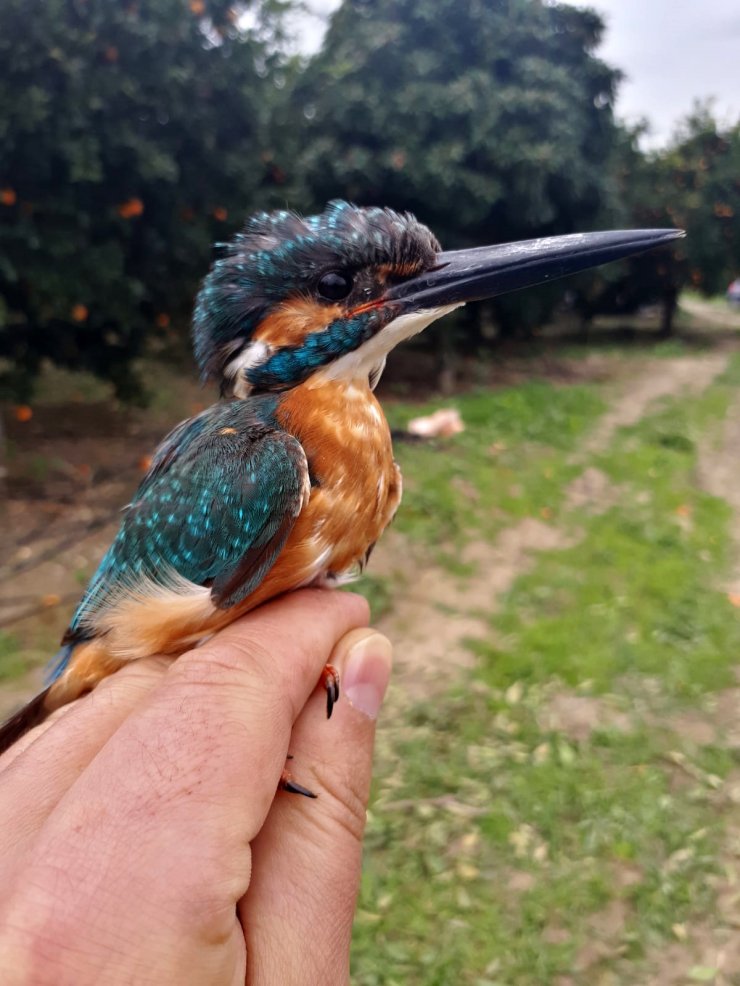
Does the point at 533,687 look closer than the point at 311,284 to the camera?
No

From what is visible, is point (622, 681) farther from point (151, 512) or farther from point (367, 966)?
point (151, 512)

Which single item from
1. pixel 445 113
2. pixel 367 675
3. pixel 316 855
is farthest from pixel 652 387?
pixel 316 855

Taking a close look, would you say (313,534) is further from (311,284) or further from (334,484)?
(311,284)

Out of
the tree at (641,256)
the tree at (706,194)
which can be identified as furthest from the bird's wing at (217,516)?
the tree at (706,194)

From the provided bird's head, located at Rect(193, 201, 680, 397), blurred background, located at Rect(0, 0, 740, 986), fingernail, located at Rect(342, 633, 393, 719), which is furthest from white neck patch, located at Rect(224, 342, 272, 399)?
blurred background, located at Rect(0, 0, 740, 986)

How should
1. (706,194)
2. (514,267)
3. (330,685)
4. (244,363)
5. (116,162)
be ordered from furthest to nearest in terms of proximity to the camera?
(706,194) → (116,162) → (244,363) → (514,267) → (330,685)

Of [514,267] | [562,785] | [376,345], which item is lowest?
[562,785]

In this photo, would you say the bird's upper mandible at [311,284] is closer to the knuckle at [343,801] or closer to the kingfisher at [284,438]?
the kingfisher at [284,438]
